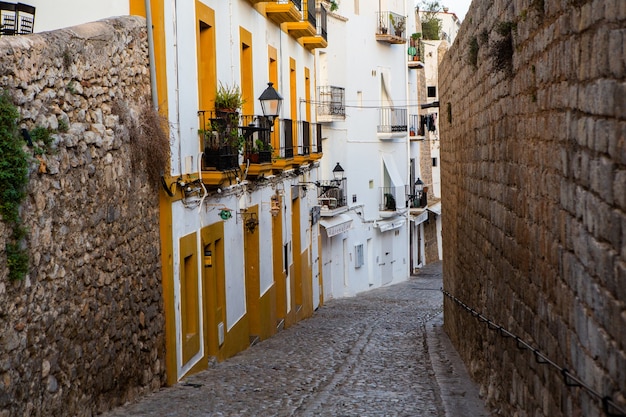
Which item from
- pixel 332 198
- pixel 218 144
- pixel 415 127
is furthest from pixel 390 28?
pixel 218 144

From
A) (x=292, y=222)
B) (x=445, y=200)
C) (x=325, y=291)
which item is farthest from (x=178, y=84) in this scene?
(x=325, y=291)

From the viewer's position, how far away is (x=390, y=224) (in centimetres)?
3281

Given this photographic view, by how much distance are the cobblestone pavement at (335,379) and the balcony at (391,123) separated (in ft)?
43.3

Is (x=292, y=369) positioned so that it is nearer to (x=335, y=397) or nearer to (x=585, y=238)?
(x=335, y=397)

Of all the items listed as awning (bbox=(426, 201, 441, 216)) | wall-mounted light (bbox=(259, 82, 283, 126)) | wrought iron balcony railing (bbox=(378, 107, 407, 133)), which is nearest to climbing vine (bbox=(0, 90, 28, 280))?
wall-mounted light (bbox=(259, 82, 283, 126))

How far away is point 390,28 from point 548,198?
27089 mm

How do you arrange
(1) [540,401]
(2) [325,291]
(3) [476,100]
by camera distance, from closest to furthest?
(1) [540,401]
(3) [476,100]
(2) [325,291]

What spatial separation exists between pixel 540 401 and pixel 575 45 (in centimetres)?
244

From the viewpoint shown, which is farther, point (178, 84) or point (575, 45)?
point (178, 84)

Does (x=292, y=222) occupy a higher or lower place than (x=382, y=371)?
higher

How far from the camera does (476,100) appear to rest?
33.8 ft

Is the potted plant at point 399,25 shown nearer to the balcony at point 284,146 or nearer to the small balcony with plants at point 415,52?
the small balcony with plants at point 415,52

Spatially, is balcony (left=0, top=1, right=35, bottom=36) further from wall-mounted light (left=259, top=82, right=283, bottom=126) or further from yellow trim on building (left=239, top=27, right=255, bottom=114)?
yellow trim on building (left=239, top=27, right=255, bottom=114)

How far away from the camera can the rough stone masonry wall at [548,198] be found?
4.55 metres
